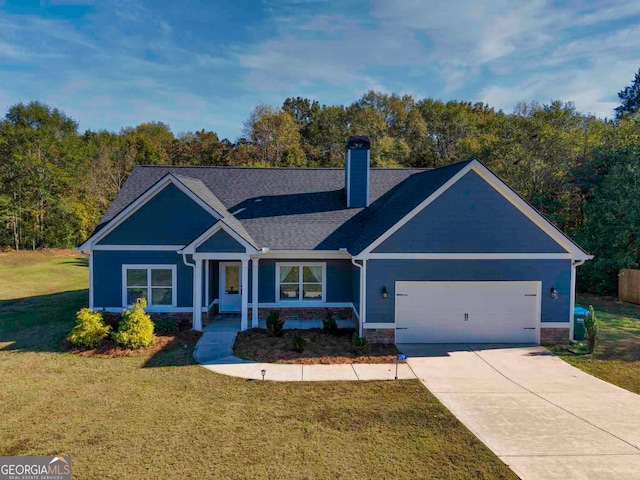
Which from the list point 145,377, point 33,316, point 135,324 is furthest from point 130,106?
point 145,377

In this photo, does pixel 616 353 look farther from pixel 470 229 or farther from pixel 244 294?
pixel 244 294

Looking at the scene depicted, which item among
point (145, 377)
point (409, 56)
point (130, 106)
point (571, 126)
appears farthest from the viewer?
point (130, 106)

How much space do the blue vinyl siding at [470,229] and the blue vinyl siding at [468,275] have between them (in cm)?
43

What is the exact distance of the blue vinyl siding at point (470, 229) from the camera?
12.8 meters

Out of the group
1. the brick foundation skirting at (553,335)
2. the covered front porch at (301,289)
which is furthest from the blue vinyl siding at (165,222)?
the brick foundation skirting at (553,335)

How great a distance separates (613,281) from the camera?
21609mm

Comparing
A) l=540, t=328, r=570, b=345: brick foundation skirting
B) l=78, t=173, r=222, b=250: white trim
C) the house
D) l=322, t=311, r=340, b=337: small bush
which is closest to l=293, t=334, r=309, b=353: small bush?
l=322, t=311, r=340, b=337: small bush

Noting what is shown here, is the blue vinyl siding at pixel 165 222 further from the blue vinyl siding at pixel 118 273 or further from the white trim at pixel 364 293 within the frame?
the white trim at pixel 364 293

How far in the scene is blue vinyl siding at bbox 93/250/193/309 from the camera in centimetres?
1466

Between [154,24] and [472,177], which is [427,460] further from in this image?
[154,24]

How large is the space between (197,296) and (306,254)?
166 inches

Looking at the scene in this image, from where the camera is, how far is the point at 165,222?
14766 millimetres

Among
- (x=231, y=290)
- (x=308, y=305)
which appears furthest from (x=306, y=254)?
(x=231, y=290)

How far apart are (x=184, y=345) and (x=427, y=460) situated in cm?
869
